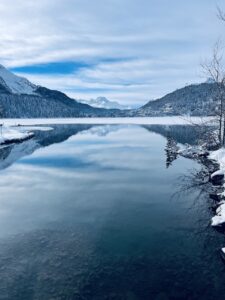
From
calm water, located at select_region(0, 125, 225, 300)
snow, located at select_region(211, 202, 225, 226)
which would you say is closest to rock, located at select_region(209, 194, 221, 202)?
calm water, located at select_region(0, 125, 225, 300)

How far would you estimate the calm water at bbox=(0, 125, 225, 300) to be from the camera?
44.6 feet

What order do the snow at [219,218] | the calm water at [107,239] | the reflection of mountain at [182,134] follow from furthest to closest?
1. the reflection of mountain at [182,134]
2. the snow at [219,218]
3. the calm water at [107,239]

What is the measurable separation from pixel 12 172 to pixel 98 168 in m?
9.95

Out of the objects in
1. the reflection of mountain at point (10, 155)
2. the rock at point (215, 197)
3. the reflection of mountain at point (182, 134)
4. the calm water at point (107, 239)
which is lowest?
the calm water at point (107, 239)

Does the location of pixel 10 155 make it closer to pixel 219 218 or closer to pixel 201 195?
pixel 201 195

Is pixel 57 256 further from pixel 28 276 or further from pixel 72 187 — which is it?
pixel 72 187

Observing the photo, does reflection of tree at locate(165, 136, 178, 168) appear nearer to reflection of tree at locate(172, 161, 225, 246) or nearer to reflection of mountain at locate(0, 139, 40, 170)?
reflection of tree at locate(172, 161, 225, 246)

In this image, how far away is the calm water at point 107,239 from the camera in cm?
1360

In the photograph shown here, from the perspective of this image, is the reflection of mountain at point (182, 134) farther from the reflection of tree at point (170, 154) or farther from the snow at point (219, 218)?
the snow at point (219, 218)

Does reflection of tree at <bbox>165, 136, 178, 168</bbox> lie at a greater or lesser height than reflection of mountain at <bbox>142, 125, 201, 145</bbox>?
lesser

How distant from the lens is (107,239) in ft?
59.8

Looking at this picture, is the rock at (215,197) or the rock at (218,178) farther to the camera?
the rock at (218,178)

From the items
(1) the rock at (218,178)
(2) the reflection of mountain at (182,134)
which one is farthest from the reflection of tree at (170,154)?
(1) the rock at (218,178)

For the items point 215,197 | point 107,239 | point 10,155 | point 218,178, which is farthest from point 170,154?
point 107,239
